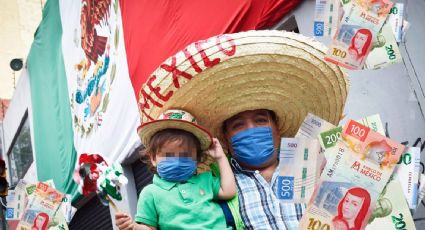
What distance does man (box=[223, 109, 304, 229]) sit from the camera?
281cm

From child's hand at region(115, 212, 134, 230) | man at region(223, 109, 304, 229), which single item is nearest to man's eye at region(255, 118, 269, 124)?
man at region(223, 109, 304, 229)

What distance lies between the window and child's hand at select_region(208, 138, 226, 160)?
37.5 ft

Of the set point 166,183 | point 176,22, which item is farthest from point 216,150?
point 176,22

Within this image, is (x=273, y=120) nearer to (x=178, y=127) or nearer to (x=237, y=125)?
(x=237, y=125)

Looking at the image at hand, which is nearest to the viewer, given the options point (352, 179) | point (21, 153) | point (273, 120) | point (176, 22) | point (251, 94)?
point (352, 179)

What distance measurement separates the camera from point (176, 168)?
2.89 metres

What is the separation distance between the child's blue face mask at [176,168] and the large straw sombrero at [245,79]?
11.7 inches

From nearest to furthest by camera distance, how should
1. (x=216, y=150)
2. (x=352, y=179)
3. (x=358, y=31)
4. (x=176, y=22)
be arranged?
(x=352, y=179) < (x=358, y=31) < (x=216, y=150) < (x=176, y=22)

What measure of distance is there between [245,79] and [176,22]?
357 cm

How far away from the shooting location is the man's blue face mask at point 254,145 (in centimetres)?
296

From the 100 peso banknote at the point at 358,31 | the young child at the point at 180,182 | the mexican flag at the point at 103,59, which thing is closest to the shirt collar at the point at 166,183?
the young child at the point at 180,182

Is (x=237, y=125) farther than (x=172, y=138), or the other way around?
(x=237, y=125)

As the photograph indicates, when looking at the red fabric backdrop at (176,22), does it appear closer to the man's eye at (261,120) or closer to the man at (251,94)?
the man at (251,94)

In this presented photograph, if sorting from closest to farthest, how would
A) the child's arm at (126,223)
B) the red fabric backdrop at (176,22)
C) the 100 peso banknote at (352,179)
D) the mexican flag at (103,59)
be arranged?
the 100 peso banknote at (352,179) < the child's arm at (126,223) < the red fabric backdrop at (176,22) < the mexican flag at (103,59)
